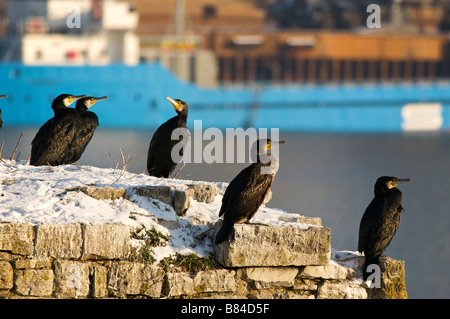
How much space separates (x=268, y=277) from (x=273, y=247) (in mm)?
191

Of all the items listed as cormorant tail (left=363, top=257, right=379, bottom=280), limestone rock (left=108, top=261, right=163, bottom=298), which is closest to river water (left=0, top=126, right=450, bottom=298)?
cormorant tail (left=363, top=257, right=379, bottom=280)

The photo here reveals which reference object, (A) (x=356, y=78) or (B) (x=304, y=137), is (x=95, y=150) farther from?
(A) (x=356, y=78)

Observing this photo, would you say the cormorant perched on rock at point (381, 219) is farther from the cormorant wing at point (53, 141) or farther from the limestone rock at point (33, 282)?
the cormorant wing at point (53, 141)

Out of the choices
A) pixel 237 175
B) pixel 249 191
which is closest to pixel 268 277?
pixel 249 191

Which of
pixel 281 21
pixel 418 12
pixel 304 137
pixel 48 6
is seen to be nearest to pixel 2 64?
pixel 48 6

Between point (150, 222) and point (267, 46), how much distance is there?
4660 cm

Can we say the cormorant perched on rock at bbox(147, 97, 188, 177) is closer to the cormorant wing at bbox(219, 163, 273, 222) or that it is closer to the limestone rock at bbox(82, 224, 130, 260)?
the cormorant wing at bbox(219, 163, 273, 222)

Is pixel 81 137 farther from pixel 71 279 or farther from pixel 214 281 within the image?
pixel 214 281

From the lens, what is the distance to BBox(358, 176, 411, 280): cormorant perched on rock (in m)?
5.49

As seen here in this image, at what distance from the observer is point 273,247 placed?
4781 mm

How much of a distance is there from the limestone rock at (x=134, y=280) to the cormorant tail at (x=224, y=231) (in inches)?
16.9

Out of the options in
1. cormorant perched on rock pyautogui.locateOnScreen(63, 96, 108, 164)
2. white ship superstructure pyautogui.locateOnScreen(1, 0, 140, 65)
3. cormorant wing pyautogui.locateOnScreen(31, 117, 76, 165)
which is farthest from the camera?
white ship superstructure pyautogui.locateOnScreen(1, 0, 140, 65)

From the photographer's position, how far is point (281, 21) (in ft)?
181
